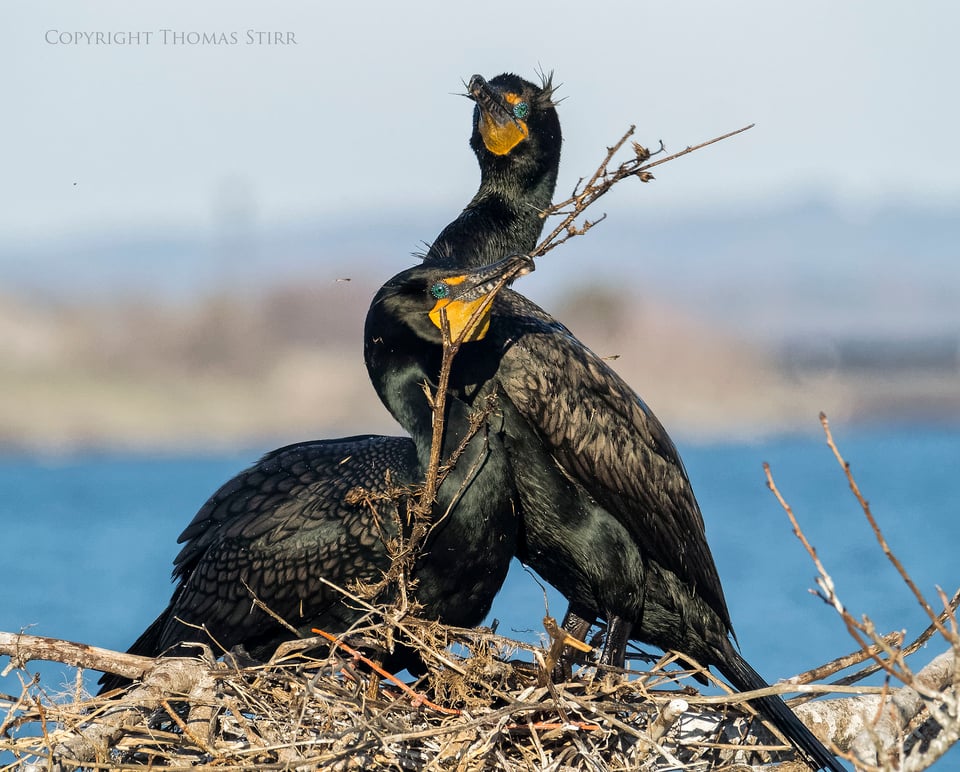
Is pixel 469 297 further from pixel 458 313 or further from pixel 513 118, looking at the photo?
pixel 513 118

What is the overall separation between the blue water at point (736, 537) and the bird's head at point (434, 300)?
834 cm

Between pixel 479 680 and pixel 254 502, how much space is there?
116 cm

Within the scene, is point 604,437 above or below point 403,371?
below

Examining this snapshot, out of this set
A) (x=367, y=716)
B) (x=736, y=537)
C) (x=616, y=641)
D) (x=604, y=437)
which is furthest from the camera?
(x=736, y=537)

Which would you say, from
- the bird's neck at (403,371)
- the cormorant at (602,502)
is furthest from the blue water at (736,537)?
the bird's neck at (403,371)

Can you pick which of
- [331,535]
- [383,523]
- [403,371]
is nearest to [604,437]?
[403,371]

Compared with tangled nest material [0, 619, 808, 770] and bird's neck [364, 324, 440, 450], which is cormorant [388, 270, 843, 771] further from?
tangled nest material [0, 619, 808, 770]

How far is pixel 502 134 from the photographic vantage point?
5926 millimetres

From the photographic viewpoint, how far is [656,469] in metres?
5.20

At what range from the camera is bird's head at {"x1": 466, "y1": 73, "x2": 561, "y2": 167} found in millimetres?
5914

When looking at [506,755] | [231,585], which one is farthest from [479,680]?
[231,585]

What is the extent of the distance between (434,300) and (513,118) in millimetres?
1522

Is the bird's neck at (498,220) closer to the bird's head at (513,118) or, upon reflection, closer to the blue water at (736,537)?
the bird's head at (513,118)

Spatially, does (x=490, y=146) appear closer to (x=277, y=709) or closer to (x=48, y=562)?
(x=277, y=709)
